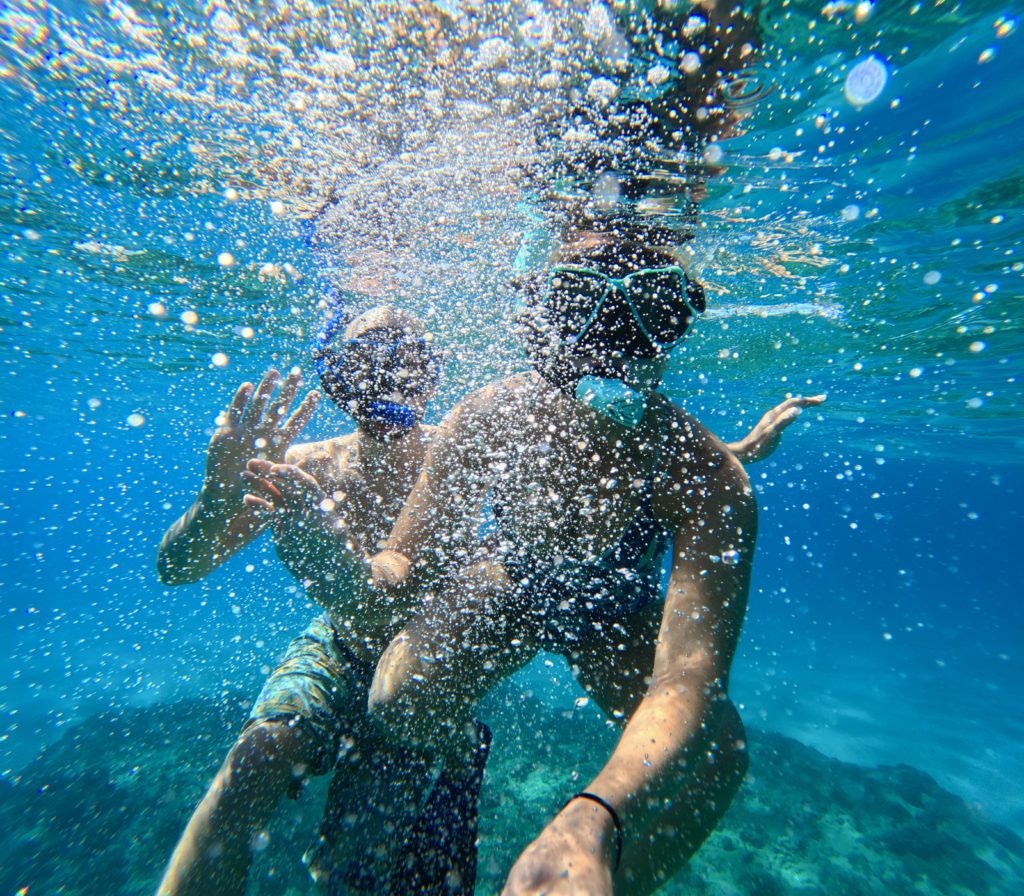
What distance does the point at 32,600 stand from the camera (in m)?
74.8

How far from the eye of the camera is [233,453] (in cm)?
330

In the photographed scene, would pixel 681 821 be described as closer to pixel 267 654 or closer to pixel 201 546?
pixel 201 546

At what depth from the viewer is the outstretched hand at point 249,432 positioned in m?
3.29

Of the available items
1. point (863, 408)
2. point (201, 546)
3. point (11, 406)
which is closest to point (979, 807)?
point (863, 408)

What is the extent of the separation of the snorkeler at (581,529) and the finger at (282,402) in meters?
1.21

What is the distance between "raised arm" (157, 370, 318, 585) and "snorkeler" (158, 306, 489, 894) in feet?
0.03

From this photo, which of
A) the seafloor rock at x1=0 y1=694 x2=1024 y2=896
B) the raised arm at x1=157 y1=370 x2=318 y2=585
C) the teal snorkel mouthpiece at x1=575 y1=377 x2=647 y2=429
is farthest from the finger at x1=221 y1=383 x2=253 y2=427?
the seafloor rock at x1=0 y1=694 x2=1024 y2=896

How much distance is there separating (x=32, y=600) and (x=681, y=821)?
4255 inches

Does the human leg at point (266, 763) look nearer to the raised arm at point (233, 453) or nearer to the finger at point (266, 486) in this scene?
the raised arm at point (233, 453)

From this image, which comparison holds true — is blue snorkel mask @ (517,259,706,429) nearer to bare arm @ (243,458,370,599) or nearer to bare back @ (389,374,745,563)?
bare back @ (389,374,745,563)

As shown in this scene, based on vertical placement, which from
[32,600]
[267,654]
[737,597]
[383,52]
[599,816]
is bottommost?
[32,600]

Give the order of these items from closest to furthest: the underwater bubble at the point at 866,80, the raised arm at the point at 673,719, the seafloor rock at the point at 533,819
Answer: the raised arm at the point at 673,719
the underwater bubble at the point at 866,80
the seafloor rock at the point at 533,819

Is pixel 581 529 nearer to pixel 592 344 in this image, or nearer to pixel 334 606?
pixel 592 344

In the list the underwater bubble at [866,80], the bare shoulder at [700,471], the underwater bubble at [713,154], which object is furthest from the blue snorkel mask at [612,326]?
the underwater bubble at [866,80]
